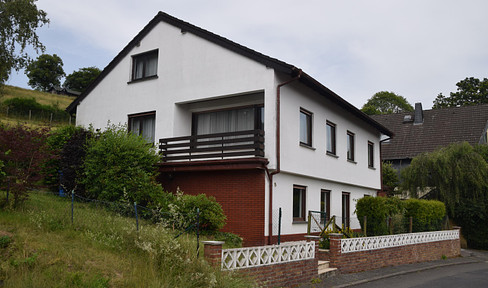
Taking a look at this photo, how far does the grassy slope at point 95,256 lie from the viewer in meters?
6.84

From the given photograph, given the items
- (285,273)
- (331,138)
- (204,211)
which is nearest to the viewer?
(285,273)

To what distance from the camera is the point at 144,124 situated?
1750 centimetres

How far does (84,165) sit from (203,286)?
338 inches

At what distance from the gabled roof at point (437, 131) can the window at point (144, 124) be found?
2093 cm

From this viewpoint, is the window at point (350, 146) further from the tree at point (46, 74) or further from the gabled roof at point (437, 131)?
the tree at point (46, 74)

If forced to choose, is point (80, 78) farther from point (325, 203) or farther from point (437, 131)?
point (325, 203)

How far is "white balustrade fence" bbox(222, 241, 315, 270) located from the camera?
320 inches

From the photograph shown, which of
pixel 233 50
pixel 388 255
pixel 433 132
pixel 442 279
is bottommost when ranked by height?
pixel 442 279

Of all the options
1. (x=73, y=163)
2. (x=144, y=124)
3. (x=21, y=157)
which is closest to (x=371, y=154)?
(x=144, y=124)

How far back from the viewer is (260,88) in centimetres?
1399

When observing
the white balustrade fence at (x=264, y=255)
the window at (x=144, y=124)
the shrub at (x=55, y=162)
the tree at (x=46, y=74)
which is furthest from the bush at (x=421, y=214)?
the tree at (x=46, y=74)

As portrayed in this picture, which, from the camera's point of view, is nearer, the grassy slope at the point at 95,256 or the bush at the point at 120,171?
the grassy slope at the point at 95,256

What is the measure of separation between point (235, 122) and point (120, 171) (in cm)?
443

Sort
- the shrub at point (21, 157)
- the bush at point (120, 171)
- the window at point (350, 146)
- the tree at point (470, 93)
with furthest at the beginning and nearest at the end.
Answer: the tree at point (470, 93) → the window at point (350, 146) → the bush at point (120, 171) → the shrub at point (21, 157)
